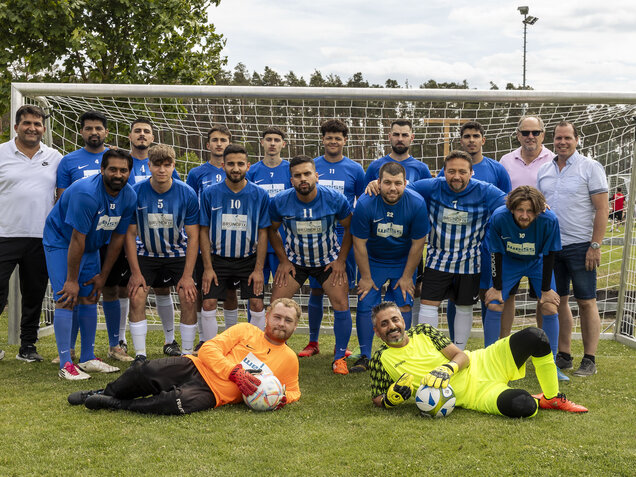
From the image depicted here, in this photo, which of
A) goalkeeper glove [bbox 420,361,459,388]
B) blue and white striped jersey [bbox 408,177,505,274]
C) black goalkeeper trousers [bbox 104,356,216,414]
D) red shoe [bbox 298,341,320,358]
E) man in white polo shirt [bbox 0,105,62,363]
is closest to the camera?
goalkeeper glove [bbox 420,361,459,388]

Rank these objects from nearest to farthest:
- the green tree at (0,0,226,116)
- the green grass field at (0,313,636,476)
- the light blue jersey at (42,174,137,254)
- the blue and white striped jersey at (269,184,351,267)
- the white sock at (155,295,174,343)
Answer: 1. the green grass field at (0,313,636,476)
2. the light blue jersey at (42,174,137,254)
3. the blue and white striped jersey at (269,184,351,267)
4. the white sock at (155,295,174,343)
5. the green tree at (0,0,226,116)

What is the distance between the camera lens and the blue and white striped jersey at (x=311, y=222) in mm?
4938

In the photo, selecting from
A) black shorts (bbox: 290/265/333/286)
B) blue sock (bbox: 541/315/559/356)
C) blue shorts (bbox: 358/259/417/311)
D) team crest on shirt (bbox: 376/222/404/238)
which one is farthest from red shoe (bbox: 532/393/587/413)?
black shorts (bbox: 290/265/333/286)

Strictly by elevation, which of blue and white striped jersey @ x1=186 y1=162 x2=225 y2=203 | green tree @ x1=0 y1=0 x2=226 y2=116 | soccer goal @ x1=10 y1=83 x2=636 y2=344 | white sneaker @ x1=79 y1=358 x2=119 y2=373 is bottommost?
white sneaker @ x1=79 y1=358 x2=119 y2=373

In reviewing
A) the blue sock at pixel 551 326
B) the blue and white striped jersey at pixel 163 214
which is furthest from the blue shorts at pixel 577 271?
the blue and white striped jersey at pixel 163 214

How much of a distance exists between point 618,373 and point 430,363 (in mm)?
2195

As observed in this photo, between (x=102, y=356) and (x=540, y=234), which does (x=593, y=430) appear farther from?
(x=102, y=356)

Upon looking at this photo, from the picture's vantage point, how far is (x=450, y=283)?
4.90 metres

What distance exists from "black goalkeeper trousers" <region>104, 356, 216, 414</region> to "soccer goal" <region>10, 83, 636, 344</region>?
3.01 metres

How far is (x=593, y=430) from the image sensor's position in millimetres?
3508

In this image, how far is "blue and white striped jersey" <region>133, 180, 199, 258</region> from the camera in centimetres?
508

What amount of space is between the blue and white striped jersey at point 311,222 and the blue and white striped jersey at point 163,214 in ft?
2.31

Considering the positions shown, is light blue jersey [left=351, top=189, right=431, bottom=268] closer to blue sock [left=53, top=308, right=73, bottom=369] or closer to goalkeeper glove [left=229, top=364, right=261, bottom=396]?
goalkeeper glove [left=229, top=364, right=261, bottom=396]

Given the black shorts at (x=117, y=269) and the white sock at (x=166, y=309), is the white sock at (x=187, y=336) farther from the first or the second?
the black shorts at (x=117, y=269)
